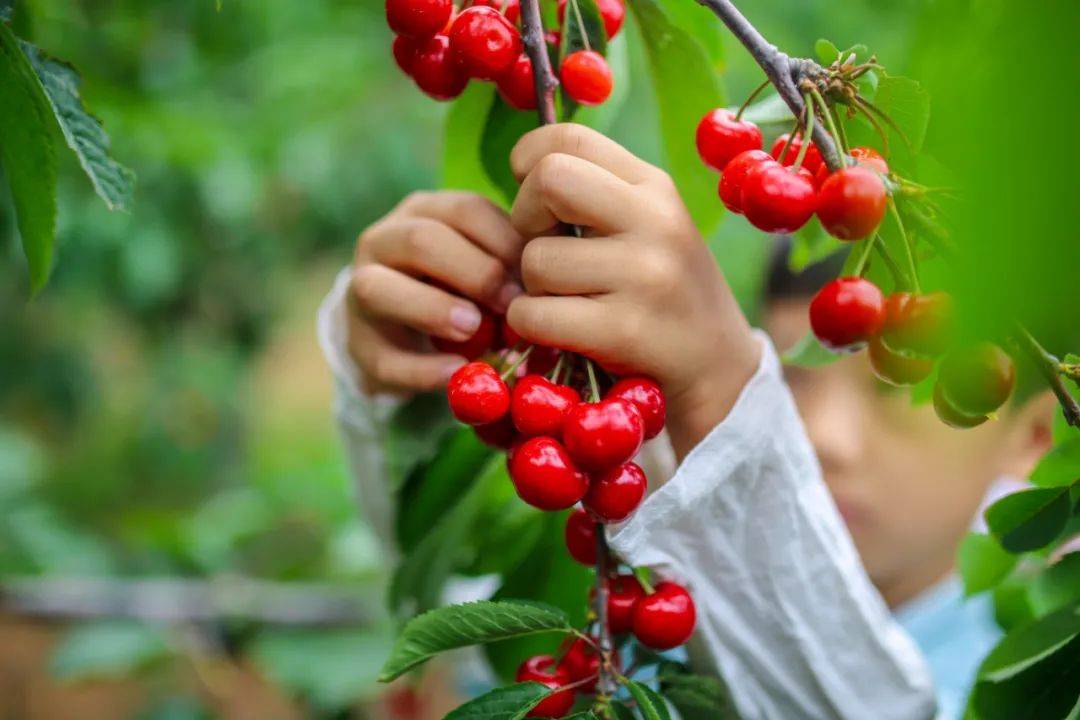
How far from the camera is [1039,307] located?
0.24 meters

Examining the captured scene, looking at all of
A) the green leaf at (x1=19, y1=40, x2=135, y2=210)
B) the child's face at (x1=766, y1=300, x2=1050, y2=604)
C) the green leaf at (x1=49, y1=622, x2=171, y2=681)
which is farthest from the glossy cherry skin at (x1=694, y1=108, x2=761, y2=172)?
the green leaf at (x1=49, y1=622, x2=171, y2=681)

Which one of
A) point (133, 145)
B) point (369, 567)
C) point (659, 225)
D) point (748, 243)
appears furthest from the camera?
point (748, 243)

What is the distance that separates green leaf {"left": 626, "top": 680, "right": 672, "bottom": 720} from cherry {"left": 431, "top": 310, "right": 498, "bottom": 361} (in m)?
0.32

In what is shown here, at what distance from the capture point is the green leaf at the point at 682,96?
2.35 ft

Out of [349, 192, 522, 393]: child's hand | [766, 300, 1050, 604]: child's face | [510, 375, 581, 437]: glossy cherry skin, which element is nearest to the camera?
[510, 375, 581, 437]: glossy cherry skin

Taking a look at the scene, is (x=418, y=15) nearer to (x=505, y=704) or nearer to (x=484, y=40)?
(x=484, y=40)

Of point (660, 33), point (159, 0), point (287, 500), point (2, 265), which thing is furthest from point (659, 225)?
point (2, 265)

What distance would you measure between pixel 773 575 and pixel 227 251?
2.60 meters

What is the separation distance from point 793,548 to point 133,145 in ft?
5.82

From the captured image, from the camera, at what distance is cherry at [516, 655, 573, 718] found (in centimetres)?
A: 61

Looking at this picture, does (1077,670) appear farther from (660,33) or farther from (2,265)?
(2,265)

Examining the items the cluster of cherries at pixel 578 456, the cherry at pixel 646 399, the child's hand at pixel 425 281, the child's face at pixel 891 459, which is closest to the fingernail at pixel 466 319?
the child's hand at pixel 425 281

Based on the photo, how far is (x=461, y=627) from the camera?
583mm

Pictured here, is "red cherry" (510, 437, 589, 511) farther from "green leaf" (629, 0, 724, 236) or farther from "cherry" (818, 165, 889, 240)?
"green leaf" (629, 0, 724, 236)
